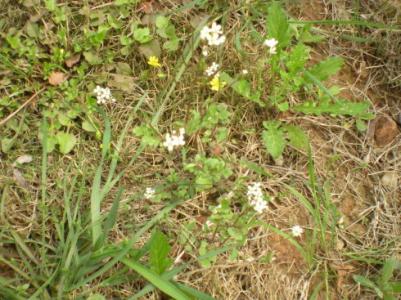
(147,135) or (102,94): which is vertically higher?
(102,94)

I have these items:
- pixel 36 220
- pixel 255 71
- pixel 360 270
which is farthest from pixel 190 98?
pixel 360 270

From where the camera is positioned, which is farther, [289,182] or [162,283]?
[289,182]

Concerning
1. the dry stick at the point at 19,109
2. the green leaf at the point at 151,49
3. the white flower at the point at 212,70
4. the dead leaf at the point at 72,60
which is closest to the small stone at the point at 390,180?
the white flower at the point at 212,70

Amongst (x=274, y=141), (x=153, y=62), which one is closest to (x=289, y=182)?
(x=274, y=141)

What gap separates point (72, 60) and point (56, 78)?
11 centimetres

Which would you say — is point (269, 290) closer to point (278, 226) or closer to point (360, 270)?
point (278, 226)

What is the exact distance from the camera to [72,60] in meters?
2.30

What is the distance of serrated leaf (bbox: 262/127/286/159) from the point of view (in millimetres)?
2227

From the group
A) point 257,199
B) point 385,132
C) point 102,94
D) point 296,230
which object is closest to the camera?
point 257,199

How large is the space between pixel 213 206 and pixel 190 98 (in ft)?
1.67

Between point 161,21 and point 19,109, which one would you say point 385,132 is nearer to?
point 161,21

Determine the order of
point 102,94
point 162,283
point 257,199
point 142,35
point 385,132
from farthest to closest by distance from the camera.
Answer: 1. point 385,132
2. point 142,35
3. point 102,94
4. point 257,199
5. point 162,283

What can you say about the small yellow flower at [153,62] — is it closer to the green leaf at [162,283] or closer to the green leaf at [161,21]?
the green leaf at [161,21]

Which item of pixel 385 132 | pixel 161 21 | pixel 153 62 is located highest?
pixel 161 21
